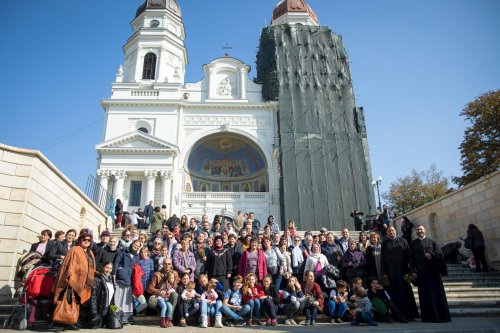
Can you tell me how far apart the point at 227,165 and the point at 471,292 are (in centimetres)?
2110

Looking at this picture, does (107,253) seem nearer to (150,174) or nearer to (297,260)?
(297,260)

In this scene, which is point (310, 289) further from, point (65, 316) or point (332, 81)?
point (332, 81)

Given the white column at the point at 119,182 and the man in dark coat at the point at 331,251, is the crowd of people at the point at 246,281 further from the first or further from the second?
the white column at the point at 119,182

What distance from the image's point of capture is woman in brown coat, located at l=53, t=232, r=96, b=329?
16.7 ft

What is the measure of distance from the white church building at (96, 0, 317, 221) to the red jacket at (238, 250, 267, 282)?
1604cm

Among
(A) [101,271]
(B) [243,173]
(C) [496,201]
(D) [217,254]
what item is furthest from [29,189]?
(B) [243,173]

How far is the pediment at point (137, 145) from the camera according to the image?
22578 mm

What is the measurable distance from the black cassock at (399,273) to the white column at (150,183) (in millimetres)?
17758

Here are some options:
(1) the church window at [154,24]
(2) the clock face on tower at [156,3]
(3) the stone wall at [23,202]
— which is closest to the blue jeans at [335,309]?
(3) the stone wall at [23,202]

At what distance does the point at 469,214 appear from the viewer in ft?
34.7

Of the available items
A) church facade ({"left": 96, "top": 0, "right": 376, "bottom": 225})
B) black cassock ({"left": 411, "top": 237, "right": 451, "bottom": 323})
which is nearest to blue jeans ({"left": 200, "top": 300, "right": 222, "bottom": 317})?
black cassock ({"left": 411, "top": 237, "right": 451, "bottom": 323})

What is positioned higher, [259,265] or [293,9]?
[293,9]

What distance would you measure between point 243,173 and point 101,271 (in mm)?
21833

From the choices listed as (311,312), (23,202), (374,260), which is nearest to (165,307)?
(311,312)
